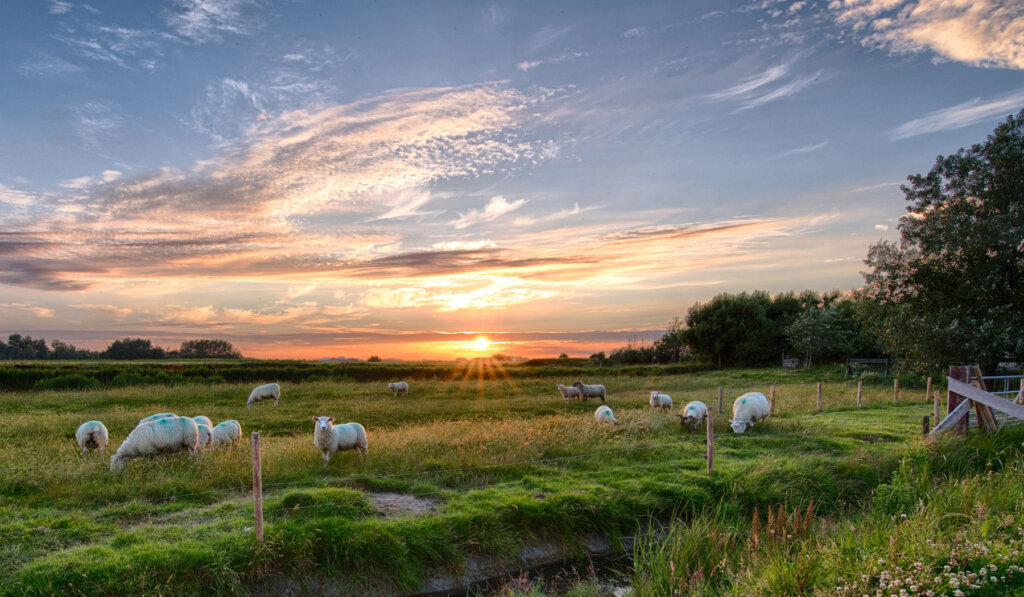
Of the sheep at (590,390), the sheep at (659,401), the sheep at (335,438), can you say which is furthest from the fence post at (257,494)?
the sheep at (590,390)

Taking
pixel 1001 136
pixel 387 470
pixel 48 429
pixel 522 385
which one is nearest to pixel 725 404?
pixel 522 385

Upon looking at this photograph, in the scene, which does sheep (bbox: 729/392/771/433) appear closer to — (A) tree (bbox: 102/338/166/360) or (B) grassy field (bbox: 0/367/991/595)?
(B) grassy field (bbox: 0/367/991/595)

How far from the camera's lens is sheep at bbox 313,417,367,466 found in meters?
12.3

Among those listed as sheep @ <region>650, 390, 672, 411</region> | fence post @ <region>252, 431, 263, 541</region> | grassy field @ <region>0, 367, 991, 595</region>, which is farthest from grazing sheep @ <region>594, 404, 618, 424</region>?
fence post @ <region>252, 431, 263, 541</region>

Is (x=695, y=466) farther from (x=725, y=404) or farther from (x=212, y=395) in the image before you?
(x=212, y=395)

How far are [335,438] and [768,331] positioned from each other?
62011 millimetres

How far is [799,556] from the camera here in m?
5.91

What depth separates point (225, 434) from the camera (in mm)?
15070

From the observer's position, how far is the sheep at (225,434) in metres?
14.6

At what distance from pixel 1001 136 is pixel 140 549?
35871 mm

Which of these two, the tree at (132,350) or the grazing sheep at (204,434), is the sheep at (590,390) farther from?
the tree at (132,350)

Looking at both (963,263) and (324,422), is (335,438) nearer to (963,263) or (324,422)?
(324,422)

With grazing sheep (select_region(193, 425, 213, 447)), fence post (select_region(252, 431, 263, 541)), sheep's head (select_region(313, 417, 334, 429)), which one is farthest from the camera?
grazing sheep (select_region(193, 425, 213, 447))

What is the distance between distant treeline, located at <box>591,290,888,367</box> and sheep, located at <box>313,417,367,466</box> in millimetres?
51614
